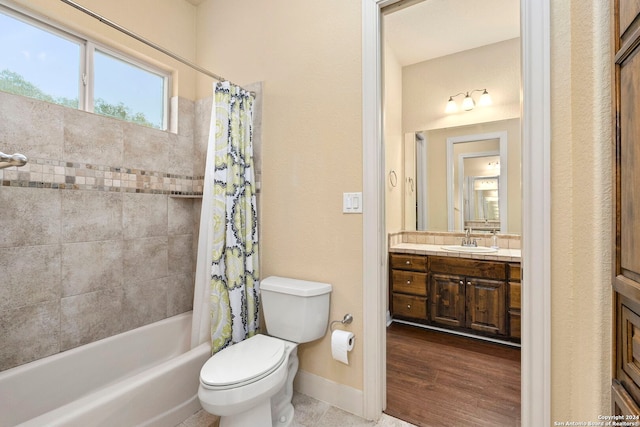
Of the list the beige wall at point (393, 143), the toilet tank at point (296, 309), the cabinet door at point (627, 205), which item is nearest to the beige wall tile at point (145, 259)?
the toilet tank at point (296, 309)

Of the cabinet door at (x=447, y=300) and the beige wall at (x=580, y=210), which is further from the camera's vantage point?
the cabinet door at (x=447, y=300)

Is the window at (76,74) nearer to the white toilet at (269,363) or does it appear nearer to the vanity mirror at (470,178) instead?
the white toilet at (269,363)

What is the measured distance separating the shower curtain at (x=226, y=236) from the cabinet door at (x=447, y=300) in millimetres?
1719

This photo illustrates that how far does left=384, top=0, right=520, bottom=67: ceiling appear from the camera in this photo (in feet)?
7.82

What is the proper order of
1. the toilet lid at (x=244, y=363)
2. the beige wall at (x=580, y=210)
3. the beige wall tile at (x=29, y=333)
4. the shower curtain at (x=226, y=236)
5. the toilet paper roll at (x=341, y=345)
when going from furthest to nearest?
the shower curtain at (x=226, y=236)
the toilet paper roll at (x=341, y=345)
the beige wall tile at (x=29, y=333)
the toilet lid at (x=244, y=363)
the beige wall at (x=580, y=210)

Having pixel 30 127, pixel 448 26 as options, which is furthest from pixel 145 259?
pixel 448 26

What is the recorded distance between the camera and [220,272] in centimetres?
178

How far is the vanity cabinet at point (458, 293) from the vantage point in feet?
7.84

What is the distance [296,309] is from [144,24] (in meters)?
2.28

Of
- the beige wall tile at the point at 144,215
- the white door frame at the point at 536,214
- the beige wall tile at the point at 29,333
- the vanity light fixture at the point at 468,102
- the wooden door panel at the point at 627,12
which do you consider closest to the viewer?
the wooden door panel at the point at 627,12

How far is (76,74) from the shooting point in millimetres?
1819

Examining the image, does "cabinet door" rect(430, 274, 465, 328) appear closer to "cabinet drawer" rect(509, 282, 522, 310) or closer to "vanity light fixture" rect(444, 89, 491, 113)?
"cabinet drawer" rect(509, 282, 522, 310)

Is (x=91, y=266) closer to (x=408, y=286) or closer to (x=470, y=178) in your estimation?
(x=408, y=286)

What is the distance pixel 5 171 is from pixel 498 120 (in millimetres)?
3714
